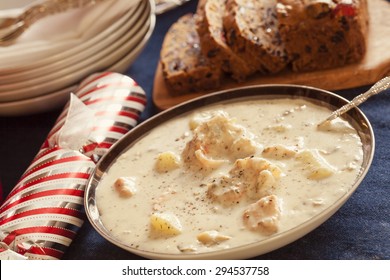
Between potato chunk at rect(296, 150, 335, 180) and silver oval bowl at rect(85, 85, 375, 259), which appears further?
potato chunk at rect(296, 150, 335, 180)

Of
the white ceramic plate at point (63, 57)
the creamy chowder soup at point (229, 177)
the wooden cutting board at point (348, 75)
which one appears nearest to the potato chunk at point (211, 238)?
the creamy chowder soup at point (229, 177)

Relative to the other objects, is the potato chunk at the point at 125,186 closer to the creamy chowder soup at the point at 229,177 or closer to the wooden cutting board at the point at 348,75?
the creamy chowder soup at the point at 229,177

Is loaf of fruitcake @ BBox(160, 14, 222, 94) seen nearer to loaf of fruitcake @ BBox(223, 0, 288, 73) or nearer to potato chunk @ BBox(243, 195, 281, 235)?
loaf of fruitcake @ BBox(223, 0, 288, 73)

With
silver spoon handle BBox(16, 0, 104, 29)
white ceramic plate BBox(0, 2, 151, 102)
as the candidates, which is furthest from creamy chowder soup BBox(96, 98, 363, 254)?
silver spoon handle BBox(16, 0, 104, 29)

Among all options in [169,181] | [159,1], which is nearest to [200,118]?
[169,181]

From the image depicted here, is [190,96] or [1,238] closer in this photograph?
[1,238]

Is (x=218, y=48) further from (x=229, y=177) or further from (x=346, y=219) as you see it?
(x=346, y=219)
